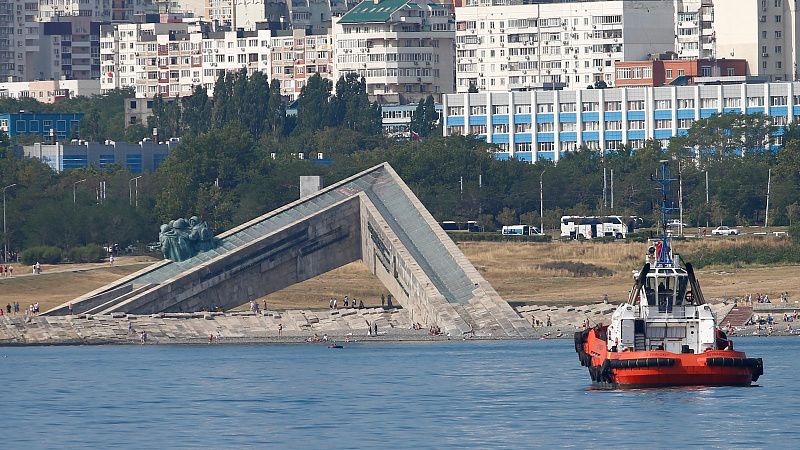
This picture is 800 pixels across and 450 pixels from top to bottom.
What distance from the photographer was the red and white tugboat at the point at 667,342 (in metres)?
90.8

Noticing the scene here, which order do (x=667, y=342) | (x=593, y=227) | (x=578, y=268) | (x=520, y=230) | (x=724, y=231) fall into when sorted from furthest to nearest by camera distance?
(x=520, y=230), (x=593, y=227), (x=724, y=231), (x=578, y=268), (x=667, y=342)

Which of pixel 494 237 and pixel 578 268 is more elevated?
pixel 494 237

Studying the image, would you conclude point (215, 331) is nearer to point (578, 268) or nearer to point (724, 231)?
point (578, 268)

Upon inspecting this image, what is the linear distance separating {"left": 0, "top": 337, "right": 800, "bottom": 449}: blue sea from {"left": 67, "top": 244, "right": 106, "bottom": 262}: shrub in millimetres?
48298

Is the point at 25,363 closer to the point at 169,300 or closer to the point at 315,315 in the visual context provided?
the point at 169,300

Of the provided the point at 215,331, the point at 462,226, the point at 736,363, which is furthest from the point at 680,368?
the point at 462,226

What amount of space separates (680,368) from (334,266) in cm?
4825

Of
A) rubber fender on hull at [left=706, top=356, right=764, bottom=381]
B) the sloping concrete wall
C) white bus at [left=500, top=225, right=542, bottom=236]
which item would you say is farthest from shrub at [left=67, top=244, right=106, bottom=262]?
rubber fender on hull at [left=706, top=356, right=764, bottom=381]

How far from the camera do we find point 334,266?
136875 mm

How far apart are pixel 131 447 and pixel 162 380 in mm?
25673

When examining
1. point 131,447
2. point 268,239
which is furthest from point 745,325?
point 131,447

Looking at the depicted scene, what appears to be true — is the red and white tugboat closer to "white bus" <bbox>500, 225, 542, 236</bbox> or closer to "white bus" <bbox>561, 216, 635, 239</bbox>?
"white bus" <bbox>561, 216, 635, 239</bbox>

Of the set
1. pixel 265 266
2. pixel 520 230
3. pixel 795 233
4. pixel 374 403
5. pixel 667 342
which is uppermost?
pixel 265 266

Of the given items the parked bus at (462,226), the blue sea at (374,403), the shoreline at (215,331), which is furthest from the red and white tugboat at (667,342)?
the parked bus at (462,226)
